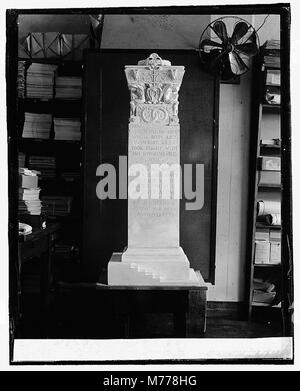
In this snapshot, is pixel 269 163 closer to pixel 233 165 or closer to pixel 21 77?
pixel 233 165

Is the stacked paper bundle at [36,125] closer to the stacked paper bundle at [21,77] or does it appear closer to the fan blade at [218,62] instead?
the stacked paper bundle at [21,77]

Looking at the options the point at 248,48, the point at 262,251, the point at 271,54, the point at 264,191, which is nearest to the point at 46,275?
the point at 262,251

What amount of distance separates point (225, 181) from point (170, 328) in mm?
1400

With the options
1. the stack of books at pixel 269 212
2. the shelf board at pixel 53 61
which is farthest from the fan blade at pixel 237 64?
the shelf board at pixel 53 61

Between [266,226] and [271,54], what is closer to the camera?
[271,54]

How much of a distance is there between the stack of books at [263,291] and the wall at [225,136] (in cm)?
14

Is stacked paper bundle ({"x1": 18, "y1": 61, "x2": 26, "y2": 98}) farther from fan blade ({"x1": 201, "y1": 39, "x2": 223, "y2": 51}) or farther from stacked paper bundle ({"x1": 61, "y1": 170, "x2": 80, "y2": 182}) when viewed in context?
fan blade ({"x1": 201, "y1": 39, "x2": 223, "y2": 51})

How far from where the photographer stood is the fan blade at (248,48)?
3.93 metres

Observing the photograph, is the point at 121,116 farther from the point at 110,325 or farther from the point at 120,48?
the point at 110,325

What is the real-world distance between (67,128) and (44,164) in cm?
38

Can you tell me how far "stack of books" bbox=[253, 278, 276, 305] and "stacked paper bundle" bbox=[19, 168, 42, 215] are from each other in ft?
6.38

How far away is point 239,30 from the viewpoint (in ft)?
12.5

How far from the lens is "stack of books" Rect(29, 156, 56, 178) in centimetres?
450

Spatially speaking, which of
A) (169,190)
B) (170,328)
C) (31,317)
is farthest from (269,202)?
(31,317)
